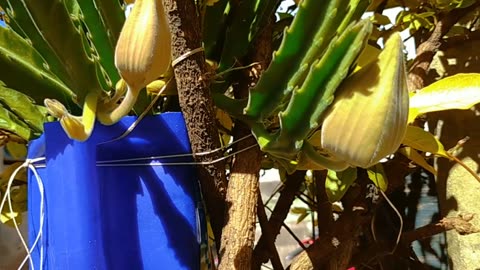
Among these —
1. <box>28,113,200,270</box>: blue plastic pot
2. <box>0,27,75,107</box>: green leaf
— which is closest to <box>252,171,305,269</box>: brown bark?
<box>28,113,200,270</box>: blue plastic pot

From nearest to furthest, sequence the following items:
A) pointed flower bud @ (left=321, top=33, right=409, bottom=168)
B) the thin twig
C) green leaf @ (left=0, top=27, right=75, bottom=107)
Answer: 1. pointed flower bud @ (left=321, top=33, right=409, bottom=168)
2. green leaf @ (left=0, top=27, right=75, bottom=107)
3. the thin twig

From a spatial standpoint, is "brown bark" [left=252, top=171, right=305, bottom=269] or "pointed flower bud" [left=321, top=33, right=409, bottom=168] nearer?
"pointed flower bud" [left=321, top=33, right=409, bottom=168]

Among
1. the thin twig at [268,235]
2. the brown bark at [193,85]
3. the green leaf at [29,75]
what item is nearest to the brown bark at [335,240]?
the thin twig at [268,235]

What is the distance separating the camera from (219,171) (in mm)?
461

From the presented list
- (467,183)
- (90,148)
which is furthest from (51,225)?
(467,183)

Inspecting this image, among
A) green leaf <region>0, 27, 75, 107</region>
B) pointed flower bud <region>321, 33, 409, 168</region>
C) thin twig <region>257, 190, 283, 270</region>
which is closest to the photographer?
pointed flower bud <region>321, 33, 409, 168</region>

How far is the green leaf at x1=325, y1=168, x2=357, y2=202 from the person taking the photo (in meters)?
0.53

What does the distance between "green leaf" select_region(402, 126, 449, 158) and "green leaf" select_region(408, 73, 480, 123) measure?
2 centimetres

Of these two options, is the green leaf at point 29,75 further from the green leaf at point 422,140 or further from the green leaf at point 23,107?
the green leaf at point 422,140

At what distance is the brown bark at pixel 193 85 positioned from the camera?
436 millimetres

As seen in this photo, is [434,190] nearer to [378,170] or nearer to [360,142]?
Answer: [378,170]

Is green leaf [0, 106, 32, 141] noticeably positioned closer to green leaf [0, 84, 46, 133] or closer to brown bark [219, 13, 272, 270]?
green leaf [0, 84, 46, 133]

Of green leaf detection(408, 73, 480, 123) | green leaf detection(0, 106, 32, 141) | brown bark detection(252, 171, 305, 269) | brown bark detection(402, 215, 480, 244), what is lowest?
brown bark detection(402, 215, 480, 244)

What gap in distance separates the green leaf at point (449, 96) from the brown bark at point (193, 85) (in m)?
0.15
